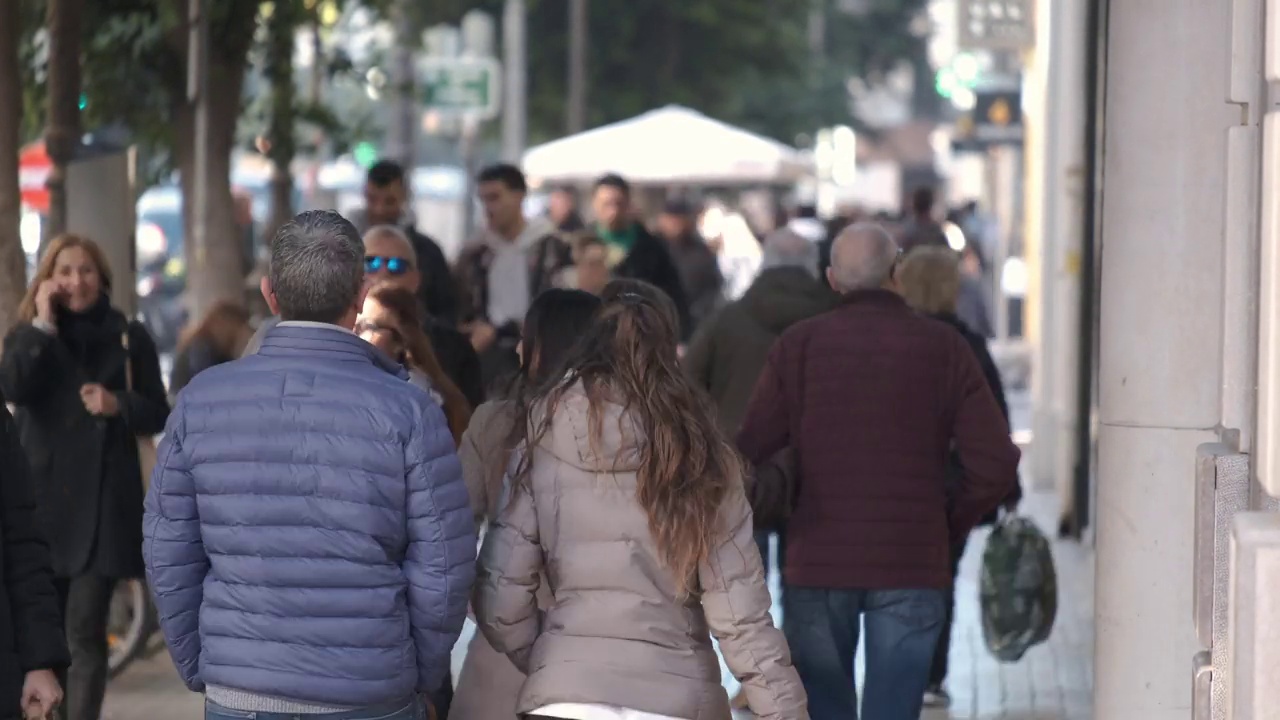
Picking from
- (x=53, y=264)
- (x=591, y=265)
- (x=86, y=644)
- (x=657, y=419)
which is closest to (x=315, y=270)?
(x=657, y=419)

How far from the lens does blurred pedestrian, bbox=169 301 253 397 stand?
903 centimetres

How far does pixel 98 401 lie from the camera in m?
7.67

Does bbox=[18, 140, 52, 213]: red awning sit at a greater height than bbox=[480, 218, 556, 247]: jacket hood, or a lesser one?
greater

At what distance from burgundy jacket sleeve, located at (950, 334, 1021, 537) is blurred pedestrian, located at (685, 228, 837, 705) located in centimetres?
254

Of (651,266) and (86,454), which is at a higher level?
(651,266)

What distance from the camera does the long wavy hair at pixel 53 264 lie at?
25.2 feet

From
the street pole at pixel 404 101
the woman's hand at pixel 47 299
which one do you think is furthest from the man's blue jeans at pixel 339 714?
the street pole at pixel 404 101

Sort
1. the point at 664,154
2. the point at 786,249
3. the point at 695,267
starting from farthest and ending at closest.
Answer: the point at 664,154
the point at 695,267
the point at 786,249

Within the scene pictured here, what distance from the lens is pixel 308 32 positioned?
16312mm

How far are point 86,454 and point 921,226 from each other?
1000cm

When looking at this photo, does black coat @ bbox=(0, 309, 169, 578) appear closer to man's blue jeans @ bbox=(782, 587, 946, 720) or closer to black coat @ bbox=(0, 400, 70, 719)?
man's blue jeans @ bbox=(782, 587, 946, 720)

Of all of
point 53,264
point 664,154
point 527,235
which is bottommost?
point 53,264

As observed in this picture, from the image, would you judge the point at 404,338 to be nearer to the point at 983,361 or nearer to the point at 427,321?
the point at 427,321

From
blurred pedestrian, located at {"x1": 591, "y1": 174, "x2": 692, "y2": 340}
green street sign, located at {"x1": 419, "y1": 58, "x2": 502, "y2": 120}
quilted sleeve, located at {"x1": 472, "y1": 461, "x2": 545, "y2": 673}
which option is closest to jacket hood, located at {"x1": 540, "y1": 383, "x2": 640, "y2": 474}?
quilted sleeve, located at {"x1": 472, "y1": 461, "x2": 545, "y2": 673}
